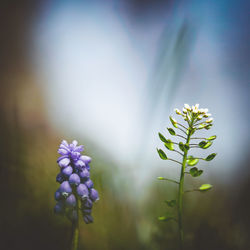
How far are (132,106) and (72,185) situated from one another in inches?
31.3

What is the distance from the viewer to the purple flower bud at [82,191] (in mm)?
812

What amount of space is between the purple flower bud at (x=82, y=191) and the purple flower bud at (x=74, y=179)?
0.05ft

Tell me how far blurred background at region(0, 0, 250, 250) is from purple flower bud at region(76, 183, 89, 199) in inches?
17.8

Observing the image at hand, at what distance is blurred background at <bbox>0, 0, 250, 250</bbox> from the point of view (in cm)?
127

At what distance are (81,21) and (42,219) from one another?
1133 millimetres

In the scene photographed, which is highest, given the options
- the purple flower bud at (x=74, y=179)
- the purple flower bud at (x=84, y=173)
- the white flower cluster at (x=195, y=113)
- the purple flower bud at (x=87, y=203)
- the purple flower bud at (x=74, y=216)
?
the white flower cluster at (x=195, y=113)

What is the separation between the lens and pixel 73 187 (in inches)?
33.1

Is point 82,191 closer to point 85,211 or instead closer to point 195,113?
point 85,211

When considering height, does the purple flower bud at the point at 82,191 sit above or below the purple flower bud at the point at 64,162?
below

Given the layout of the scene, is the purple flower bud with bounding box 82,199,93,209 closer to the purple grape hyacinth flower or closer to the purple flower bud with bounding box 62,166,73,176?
the purple grape hyacinth flower

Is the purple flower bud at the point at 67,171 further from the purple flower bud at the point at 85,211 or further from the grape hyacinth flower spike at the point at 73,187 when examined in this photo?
the purple flower bud at the point at 85,211

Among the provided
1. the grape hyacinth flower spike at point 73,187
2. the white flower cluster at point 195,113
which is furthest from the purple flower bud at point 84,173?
the white flower cluster at point 195,113

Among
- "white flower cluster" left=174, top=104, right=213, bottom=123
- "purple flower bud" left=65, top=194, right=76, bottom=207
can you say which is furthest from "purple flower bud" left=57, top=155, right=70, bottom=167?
"white flower cluster" left=174, top=104, right=213, bottom=123

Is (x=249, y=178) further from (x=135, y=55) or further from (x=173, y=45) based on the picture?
(x=135, y=55)
